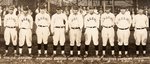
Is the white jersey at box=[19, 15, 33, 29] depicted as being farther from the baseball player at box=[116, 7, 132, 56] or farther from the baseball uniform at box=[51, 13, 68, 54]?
the baseball player at box=[116, 7, 132, 56]

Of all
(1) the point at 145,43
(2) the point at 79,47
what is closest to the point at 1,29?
(2) the point at 79,47

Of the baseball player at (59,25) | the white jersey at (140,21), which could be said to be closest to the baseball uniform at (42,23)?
the baseball player at (59,25)

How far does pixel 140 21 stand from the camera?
13.1 metres

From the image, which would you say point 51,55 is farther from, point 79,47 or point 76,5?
point 76,5

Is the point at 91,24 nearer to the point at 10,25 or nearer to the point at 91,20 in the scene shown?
the point at 91,20

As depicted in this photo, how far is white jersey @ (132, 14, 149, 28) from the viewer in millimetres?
13062

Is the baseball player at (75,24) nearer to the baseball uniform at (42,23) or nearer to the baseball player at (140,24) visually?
the baseball uniform at (42,23)

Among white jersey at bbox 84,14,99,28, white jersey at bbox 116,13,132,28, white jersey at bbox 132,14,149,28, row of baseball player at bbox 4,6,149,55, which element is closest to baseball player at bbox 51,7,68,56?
row of baseball player at bbox 4,6,149,55

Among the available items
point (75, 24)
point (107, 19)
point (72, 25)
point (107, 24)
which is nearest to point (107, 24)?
point (107, 24)

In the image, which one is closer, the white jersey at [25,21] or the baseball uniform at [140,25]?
the white jersey at [25,21]

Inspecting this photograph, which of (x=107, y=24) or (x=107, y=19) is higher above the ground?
(x=107, y=19)

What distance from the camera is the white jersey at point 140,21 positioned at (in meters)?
13.1

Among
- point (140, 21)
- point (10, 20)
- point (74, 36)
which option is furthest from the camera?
point (74, 36)

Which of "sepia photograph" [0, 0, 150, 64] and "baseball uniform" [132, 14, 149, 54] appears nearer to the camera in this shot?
A: "sepia photograph" [0, 0, 150, 64]
